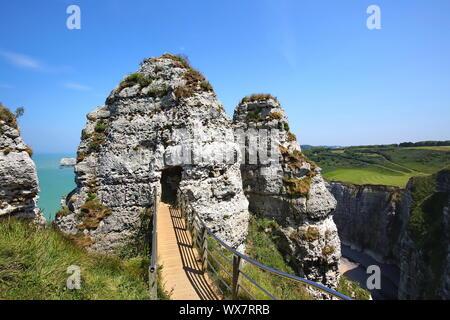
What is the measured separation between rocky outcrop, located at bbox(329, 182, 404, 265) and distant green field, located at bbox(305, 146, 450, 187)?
9401mm

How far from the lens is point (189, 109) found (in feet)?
46.1

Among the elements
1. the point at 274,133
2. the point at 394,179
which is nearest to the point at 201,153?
the point at 274,133

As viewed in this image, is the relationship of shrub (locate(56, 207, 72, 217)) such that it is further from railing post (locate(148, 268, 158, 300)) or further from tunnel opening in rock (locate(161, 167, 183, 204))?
railing post (locate(148, 268, 158, 300))

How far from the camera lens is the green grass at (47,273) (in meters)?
4.47

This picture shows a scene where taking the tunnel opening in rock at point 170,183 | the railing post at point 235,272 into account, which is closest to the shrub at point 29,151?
the tunnel opening in rock at point 170,183

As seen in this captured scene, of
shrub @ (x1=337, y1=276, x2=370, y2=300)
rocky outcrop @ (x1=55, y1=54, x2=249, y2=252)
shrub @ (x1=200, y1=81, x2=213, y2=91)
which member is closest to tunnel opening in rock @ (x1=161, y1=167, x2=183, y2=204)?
rocky outcrop @ (x1=55, y1=54, x2=249, y2=252)

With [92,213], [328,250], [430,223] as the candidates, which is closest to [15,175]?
[92,213]

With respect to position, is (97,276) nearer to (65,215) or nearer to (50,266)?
(50,266)

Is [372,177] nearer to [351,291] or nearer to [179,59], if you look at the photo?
[351,291]

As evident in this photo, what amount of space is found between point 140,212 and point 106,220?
6.32 ft

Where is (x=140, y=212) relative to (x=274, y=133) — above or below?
below

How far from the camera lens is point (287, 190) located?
716 inches

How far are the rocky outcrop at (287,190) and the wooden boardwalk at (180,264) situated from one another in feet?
31.0
